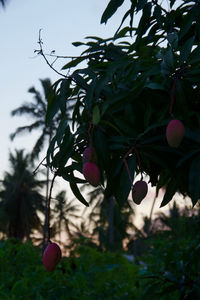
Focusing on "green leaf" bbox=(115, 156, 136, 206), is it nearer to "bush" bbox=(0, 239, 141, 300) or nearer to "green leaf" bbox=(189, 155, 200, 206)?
"green leaf" bbox=(189, 155, 200, 206)

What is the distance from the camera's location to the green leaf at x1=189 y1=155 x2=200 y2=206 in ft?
4.66

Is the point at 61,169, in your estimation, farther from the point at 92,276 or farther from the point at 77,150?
the point at 92,276

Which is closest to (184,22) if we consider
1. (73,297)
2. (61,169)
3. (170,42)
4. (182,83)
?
(170,42)

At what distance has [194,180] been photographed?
1422 millimetres

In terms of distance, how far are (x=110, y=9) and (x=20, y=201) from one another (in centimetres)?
2645

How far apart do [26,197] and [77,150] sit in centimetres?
2681

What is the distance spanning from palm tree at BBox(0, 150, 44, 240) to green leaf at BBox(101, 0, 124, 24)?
25392mm

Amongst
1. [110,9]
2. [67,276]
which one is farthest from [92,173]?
[67,276]

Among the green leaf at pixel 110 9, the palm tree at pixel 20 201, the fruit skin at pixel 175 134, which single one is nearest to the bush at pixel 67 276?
the green leaf at pixel 110 9

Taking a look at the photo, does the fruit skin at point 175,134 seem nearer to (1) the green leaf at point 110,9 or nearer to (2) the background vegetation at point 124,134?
(2) the background vegetation at point 124,134

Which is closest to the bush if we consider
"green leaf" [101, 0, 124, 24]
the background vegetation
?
the background vegetation

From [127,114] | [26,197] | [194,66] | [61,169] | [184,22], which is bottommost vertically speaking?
[61,169]

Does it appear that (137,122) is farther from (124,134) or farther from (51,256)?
(51,256)

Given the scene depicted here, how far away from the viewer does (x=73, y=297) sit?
8.69 feet
